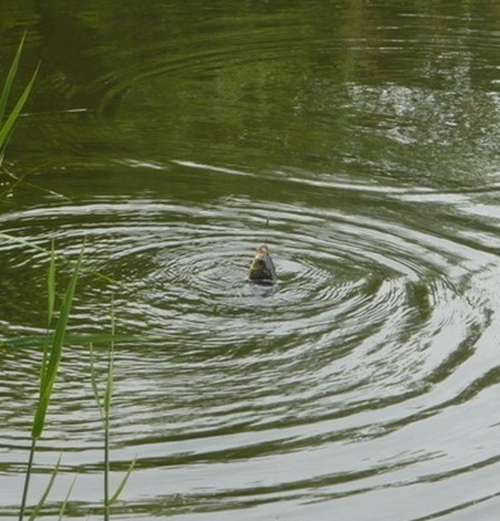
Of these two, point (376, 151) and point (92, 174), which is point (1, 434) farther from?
point (376, 151)

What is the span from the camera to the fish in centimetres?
579

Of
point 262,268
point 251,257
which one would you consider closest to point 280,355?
point 262,268

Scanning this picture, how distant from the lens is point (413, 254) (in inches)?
247

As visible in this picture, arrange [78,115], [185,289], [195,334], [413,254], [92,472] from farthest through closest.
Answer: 1. [78,115]
2. [413,254]
3. [185,289]
4. [195,334]
5. [92,472]

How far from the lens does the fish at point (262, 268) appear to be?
5.79 meters

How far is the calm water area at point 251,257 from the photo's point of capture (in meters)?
4.45

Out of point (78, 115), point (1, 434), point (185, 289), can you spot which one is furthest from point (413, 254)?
point (78, 115)

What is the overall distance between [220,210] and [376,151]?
1338mm

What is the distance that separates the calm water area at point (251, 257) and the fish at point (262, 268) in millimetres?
57

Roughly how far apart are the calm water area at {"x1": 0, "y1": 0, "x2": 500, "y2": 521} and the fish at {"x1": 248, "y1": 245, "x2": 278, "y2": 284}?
57 millimetres

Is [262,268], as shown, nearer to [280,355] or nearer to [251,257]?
A: [251,257]

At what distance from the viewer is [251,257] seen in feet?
20.5

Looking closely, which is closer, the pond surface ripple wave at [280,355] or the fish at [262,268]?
the pond surface ripple wave at [280,355]

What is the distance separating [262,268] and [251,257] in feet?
1.32
